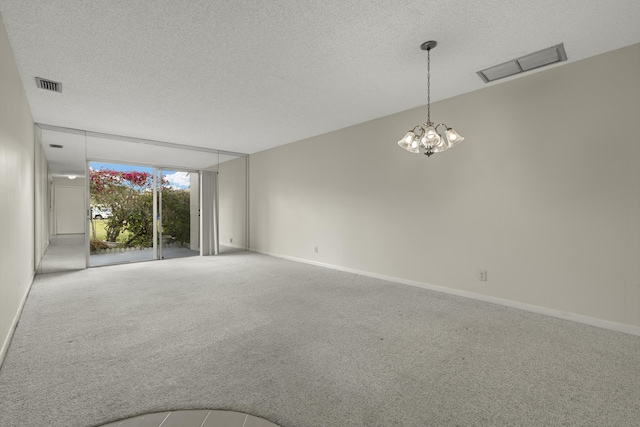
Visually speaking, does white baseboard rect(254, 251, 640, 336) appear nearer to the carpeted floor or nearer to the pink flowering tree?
the carpeted floor

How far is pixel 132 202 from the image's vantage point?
737cm

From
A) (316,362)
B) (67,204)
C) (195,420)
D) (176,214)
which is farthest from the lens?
(67,204)

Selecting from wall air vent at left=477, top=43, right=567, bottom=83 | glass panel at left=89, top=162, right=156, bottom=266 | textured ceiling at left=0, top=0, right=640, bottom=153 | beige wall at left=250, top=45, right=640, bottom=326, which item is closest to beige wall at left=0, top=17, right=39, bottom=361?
textured ceiling at left=0, top=0, right=640, bottom=153

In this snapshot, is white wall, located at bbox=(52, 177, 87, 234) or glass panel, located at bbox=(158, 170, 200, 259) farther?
white wall, located at bbox=(52, 177, 87, 234)

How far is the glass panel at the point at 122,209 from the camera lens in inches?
282

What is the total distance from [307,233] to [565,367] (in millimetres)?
4580

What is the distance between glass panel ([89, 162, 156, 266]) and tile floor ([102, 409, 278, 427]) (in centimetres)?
626

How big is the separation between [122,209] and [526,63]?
8.63 metres

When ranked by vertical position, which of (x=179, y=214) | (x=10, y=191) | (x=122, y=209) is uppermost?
(x=10, y=191)

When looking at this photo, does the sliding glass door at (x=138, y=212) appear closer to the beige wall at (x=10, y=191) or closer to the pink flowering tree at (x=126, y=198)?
the pink flowering tree at (x=126, y=198)

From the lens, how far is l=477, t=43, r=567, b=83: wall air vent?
282 cm

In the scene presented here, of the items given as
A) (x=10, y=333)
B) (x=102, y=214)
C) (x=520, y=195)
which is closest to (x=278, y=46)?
(x=520, y=195)

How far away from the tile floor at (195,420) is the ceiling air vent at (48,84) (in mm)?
3828

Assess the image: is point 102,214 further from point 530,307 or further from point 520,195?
point 530,307
